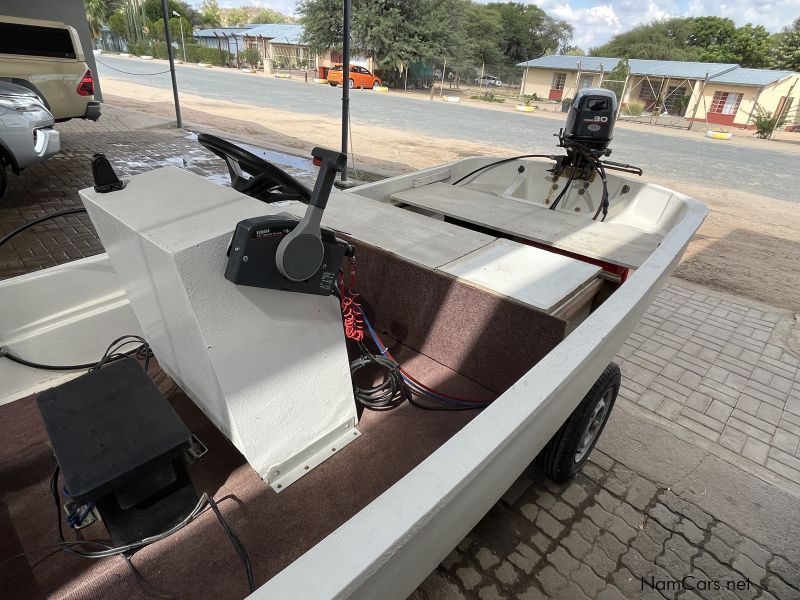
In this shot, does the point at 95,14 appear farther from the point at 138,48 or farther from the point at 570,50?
the point at 570,50

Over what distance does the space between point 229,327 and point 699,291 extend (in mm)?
4666

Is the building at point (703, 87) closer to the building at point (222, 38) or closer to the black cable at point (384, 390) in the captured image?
the black cable at point (384, 390)

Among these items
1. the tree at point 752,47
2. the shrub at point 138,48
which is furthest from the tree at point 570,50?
the shrub at point 138,48

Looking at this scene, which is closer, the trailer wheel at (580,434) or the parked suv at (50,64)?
the trailer wheel at (580,434)

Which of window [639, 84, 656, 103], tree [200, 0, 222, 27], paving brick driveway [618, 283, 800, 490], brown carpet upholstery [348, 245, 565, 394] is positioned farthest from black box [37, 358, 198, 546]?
tree [200, 0, 222, 27]

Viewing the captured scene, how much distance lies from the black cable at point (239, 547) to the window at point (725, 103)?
35.0m

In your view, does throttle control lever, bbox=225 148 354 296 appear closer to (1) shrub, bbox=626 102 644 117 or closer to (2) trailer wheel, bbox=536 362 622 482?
(2) trailer wheel, bbox=536 362 622 482

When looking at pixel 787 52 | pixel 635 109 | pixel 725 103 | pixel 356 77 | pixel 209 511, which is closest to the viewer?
pixel 209 511

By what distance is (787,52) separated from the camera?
119ft

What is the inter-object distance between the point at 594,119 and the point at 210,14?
98.2 metres

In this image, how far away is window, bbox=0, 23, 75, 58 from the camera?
6.54 metres

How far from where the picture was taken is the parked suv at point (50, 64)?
6484mm

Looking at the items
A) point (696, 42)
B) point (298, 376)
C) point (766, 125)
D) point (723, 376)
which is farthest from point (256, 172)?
point (696, 42)

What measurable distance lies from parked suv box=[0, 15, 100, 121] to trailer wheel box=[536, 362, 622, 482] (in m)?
7.69
